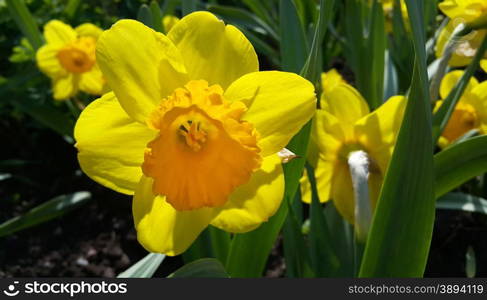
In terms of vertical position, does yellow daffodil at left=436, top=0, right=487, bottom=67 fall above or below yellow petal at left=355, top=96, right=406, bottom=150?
above

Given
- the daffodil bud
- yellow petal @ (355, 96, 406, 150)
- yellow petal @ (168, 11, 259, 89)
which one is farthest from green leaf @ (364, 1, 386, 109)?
yellow petal @ (168, 11, 259, 89)

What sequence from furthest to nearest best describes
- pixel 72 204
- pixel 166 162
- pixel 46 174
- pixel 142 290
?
pixel 46 174, pixel 72 204, pixel 142 290, pixel 166 162

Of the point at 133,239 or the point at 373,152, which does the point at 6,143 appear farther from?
the point at 373,152

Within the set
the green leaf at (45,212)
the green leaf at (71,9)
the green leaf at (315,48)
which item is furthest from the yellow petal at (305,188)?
the green leaf at (71,9)

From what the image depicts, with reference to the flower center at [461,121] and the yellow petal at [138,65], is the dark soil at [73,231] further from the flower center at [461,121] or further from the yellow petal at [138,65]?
the yellow petal at [138,65]

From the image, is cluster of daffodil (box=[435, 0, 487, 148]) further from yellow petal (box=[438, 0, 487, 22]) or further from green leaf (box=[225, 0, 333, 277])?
green leaf (box=[225, 0, 333, 277])

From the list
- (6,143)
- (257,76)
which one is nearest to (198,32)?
(257,76)
